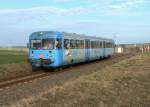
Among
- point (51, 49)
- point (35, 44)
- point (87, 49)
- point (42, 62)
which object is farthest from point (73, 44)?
point (87, 49)

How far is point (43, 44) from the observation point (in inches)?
1093

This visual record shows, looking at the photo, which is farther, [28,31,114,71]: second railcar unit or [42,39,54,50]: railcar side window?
[42,39,54,50]: railcar side window

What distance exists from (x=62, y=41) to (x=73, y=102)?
16.5 meters

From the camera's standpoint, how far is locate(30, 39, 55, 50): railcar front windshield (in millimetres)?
27328

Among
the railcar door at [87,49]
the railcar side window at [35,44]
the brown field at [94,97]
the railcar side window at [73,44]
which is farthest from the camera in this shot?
the railcar door at [87,49]

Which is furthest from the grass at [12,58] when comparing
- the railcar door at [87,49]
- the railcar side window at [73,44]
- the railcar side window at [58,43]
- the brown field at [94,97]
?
the brown field at [94,97]

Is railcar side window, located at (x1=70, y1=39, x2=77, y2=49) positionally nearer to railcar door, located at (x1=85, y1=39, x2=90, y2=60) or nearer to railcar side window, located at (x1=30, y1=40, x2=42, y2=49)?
railcar side window, located at (x1=30, y1=40, x2=42, y2=49)

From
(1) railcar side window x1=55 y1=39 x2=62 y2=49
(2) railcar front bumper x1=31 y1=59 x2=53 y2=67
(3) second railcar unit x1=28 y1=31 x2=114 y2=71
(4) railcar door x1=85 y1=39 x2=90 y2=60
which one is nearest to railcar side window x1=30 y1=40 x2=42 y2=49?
(3) second railcar unit x1=28 y1=31 x2=114 y2=71

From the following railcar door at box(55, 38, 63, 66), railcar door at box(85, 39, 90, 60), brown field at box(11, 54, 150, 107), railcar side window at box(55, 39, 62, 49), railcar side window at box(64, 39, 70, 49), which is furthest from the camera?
railcar door at box(85, 39, 90, 60)

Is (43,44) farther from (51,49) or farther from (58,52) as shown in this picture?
(58,52)

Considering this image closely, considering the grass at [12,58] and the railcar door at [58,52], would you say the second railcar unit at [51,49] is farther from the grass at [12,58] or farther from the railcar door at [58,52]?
the grass at [12,58]

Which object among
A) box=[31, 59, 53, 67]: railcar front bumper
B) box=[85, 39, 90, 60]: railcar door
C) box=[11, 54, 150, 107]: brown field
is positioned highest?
box=[85, 39, 90, 60]: railcar door

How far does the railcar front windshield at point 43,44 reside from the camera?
27328mm

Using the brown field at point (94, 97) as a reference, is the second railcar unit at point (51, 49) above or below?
above
